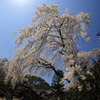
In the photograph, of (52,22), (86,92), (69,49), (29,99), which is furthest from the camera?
(29,99)

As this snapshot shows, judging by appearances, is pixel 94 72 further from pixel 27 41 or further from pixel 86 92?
pixel 27 41

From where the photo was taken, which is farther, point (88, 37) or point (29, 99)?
point (29, 99)

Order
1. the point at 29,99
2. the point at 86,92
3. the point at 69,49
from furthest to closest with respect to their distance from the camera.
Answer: the point at 29,99, the point at 69,49, the point at 86,92

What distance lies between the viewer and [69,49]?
9.80 metres

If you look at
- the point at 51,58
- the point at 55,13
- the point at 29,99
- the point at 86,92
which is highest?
the point at 55,13

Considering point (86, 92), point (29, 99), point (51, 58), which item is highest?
point (51, 58)

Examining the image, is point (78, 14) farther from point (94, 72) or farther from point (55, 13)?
point (94, 72)

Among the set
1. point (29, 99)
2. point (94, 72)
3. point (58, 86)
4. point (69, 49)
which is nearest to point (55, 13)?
point (69, 49)

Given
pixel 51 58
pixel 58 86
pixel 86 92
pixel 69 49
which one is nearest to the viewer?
pixel 86 92

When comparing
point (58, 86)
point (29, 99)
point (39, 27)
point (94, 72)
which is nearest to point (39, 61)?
point (39, 27)

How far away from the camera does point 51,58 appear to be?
12312mm

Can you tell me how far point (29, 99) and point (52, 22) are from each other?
39.6 feet

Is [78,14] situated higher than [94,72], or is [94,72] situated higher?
[78,14]

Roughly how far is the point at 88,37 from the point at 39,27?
3529 millimetres
